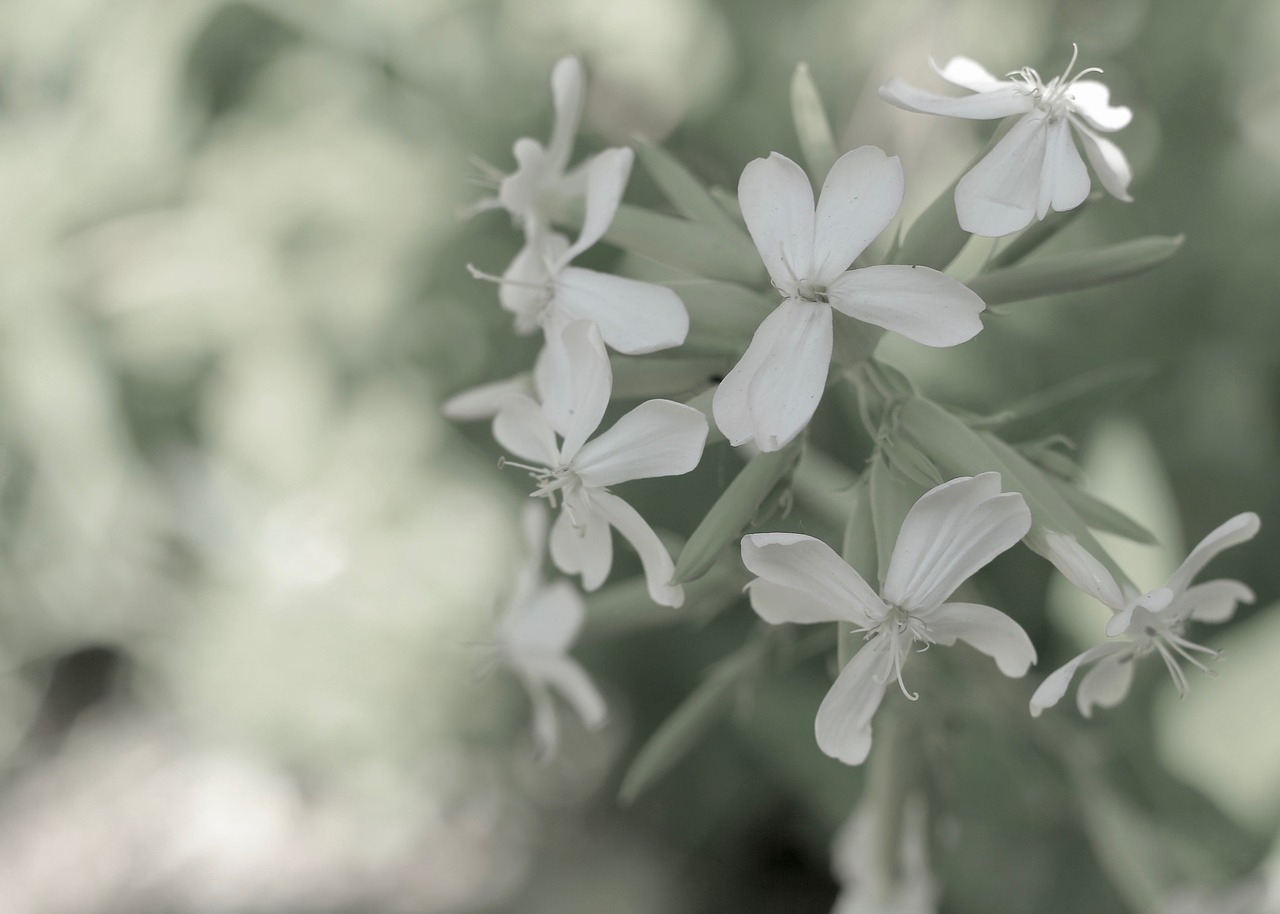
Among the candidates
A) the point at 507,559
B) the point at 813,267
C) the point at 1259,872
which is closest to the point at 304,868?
the point at 507,559

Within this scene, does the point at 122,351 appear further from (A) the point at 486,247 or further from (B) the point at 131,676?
(B) the point at 131,676

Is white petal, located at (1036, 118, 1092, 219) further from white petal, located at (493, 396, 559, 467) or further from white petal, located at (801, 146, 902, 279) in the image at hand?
white petal, located at (493, 396, 559, 467)

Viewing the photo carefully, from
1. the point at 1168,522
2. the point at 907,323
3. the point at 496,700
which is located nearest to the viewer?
the point at 907,323

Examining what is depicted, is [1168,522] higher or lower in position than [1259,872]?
higher

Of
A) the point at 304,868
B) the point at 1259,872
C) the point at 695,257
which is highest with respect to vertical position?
the point at 695,257

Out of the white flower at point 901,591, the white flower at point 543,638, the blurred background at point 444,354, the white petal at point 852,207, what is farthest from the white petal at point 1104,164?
the blurred background at point 444,354

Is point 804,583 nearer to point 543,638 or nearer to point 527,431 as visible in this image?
point 527,431
